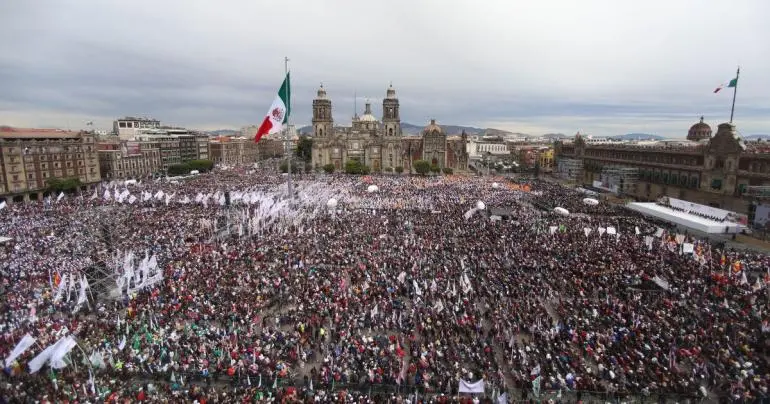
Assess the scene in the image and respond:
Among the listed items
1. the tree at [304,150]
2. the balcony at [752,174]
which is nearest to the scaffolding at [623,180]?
the balcony at [752,174]

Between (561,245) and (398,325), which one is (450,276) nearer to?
(398,325)

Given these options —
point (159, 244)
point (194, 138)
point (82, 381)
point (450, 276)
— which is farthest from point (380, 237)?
point (194, 138)

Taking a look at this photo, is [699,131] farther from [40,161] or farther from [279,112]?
[40,161]

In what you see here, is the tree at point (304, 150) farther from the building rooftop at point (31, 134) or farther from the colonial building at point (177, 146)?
the building rooftop at point (31, 134)

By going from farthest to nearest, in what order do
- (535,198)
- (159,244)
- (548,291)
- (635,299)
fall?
(535,198), (159,244), (548,291), (635,299)

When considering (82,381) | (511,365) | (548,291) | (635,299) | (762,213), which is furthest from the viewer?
→ (762,213)

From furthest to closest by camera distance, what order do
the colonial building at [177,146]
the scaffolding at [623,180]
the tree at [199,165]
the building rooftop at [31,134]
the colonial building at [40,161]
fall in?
the colonial building at [177,146] → the tree at [199,165] → the scaffolding at [623,180] → the building rooftop at [31,134] → the colonial building at [40,161]

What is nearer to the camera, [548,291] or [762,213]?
[548,291]

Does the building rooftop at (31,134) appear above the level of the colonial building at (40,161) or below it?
above
